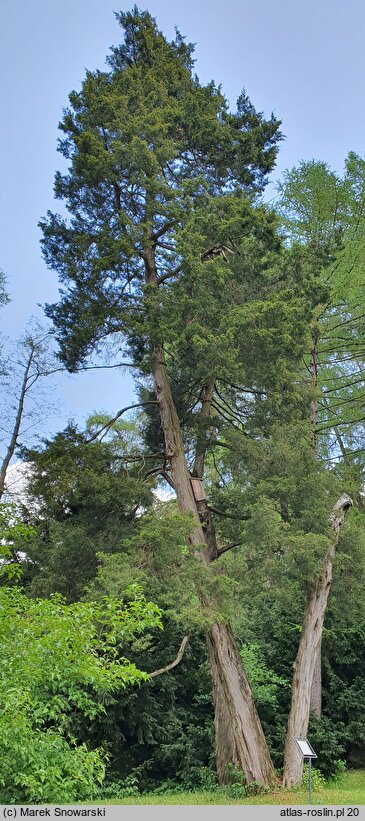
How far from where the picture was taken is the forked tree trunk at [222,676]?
883 centimetres

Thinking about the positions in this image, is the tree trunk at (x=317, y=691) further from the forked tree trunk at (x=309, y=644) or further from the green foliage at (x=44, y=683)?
the green foliage at (x=44, y=683)

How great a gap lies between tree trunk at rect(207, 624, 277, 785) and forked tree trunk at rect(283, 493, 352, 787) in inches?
19.3

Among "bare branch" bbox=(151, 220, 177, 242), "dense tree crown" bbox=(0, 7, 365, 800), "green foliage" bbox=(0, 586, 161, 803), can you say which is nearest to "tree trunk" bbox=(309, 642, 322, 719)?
"dense tree crown" bbox=(0, 7, 365, 800)

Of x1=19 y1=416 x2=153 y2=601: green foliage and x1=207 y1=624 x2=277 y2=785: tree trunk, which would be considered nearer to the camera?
x1=207 y1=624 x2=277 y2=785: tree trunk

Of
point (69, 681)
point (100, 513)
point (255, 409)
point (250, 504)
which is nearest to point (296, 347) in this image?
point (255, 409)

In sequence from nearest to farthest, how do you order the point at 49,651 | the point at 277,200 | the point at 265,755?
the point at 49,651 < the point at 265,755 < the point at 277,200

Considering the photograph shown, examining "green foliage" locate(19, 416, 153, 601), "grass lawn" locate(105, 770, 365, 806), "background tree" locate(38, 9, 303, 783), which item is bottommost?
"grass lawn" locate(105, 770, 365, 806)

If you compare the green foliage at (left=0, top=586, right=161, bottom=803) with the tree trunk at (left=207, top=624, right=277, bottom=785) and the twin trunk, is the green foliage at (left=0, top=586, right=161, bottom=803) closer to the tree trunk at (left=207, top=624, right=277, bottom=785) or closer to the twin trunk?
the twin trunk

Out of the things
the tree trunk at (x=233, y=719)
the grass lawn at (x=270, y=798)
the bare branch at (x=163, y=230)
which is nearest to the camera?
the grass lawn at (x=270, y=798)

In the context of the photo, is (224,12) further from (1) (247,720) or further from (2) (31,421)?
(1) (247,720)

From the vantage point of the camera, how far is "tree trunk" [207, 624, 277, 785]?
8.77 m

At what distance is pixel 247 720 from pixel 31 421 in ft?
33.7

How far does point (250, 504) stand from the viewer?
9.08 m

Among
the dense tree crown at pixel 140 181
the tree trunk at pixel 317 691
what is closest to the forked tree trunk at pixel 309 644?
the tree trunk at pixel 317 691
